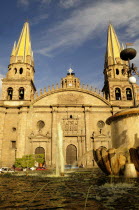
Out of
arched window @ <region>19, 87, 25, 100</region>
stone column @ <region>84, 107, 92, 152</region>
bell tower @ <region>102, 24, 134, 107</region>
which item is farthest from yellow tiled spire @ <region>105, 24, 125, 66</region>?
arched window @ <region>19, 87, 25, 100</region>

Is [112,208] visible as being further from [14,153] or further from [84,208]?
[14,153]

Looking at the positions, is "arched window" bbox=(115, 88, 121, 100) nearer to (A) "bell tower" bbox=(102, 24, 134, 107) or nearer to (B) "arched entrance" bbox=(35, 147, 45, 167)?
(A) "bell tower" bbox=(102, 24, 134, 107)

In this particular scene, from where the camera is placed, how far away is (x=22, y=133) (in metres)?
28.8

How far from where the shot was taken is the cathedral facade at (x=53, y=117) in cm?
2847

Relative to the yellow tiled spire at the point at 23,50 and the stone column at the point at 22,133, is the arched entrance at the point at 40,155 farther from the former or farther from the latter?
the yellow tiled spire at the point at 23,50

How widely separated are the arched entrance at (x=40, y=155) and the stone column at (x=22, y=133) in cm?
215

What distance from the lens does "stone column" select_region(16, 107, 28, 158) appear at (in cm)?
2776

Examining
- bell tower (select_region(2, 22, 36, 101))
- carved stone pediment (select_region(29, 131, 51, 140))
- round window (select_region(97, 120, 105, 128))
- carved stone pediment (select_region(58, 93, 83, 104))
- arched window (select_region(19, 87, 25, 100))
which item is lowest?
carved stone pediment (select_region(29, 131, 51, 140))

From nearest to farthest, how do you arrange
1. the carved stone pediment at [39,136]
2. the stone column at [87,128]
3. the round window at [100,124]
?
the stone column at [87,128]
the carved stone pediment at [39,136]
the round window at [100,124]

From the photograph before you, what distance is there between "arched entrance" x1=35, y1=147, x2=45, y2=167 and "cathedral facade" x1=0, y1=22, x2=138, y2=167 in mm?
154

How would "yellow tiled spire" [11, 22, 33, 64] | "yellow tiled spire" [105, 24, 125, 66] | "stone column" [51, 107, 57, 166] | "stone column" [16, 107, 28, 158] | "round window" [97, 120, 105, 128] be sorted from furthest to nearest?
"yellow tiled spire" [105, 24, 125, 66], "yellow tiled spire" [11, 22, 33, 64], "round window" [97, 120, 105, 128], "stone column" [16, 107, 28, 158], "stone column" [51, 107, 57, 166]

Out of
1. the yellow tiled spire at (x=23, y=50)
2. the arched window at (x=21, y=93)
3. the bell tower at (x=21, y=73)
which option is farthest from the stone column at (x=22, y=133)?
the yellow tiled spire at (x=23, y=50)

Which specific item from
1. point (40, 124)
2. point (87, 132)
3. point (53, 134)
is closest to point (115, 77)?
point (87, 132)

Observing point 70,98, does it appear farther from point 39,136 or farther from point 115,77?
point 115,77
